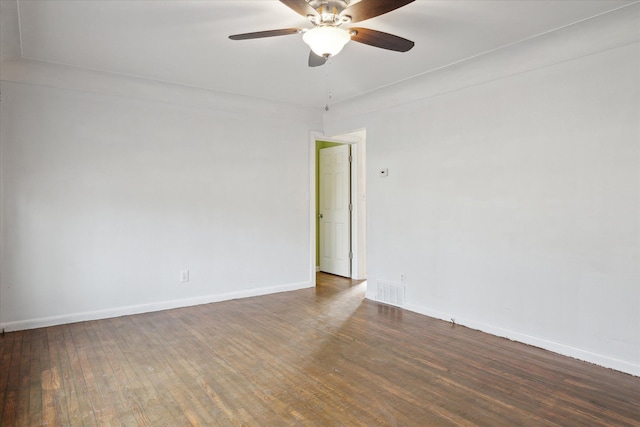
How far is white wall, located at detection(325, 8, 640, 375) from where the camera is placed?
2.90m

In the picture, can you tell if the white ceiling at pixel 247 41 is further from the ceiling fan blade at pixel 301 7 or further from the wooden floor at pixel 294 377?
the wooden floor at pixel 294 377

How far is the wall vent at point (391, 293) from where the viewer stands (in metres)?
4.55

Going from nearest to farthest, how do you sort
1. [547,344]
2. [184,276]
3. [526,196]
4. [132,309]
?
[547,344] → [526,196] → [132,309] → [184,276]

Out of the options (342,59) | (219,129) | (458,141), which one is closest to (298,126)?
(219,129)

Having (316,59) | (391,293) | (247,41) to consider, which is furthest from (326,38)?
(391,293)

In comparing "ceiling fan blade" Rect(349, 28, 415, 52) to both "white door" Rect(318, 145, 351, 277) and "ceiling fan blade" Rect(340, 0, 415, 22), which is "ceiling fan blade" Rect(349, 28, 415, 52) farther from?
"white door" Rect(318, 145, 351, 277)

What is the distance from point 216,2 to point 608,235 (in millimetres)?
3223

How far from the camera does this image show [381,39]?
251cm

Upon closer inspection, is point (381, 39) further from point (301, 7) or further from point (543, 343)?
point (543, 343)

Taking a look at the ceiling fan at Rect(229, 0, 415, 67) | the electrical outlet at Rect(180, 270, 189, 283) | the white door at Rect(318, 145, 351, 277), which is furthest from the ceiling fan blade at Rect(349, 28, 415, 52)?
the white door at Rect(318, 145, 351, 277)

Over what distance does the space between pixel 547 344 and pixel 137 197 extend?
13.7ft

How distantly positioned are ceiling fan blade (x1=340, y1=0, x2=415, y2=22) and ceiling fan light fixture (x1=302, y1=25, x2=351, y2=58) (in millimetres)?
105

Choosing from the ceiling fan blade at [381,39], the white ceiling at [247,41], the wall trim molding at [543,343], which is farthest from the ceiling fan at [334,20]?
the wall trim molding at [543,343]

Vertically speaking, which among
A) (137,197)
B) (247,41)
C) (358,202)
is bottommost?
(358,202)
